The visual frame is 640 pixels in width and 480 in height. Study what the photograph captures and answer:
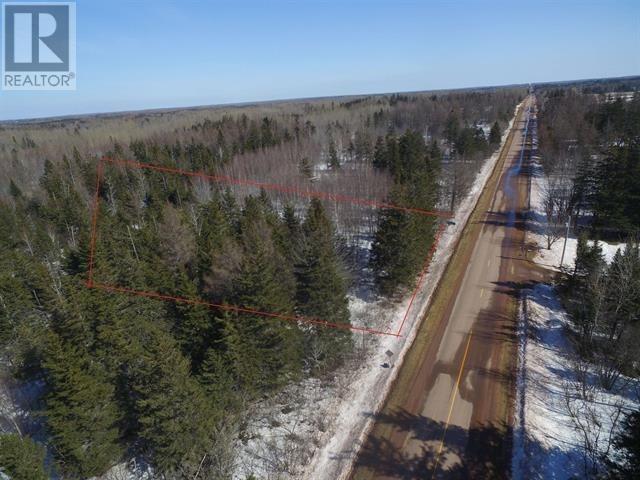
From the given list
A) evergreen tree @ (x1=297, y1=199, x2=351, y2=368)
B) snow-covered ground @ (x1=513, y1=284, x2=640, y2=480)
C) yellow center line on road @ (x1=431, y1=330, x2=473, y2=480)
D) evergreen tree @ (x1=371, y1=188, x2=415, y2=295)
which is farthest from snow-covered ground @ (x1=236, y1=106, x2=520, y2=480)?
snow-covered ground @ (x1=513, y1=284, x2=640, y2=480)

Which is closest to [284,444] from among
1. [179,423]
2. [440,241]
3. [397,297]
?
[179,423]

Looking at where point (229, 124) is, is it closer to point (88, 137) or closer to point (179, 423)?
point (88, 137)

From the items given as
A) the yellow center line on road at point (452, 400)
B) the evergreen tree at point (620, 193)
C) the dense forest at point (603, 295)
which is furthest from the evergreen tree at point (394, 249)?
the evergreen tree at point (620, 193)

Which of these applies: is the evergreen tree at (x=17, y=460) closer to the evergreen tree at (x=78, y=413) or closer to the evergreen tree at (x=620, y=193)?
the evergreen tree at (x=78, y=413)

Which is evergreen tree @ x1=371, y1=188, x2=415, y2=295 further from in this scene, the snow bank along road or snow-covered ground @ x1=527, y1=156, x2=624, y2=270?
snow-covered ground @ x1=527, y1=156, x2=624, y2=270

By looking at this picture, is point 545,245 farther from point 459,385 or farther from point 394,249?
point 459,385

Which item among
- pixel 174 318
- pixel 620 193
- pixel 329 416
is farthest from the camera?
pixel 620 193

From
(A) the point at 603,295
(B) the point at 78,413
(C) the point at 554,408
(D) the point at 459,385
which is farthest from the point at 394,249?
(B) the point at 78,413
